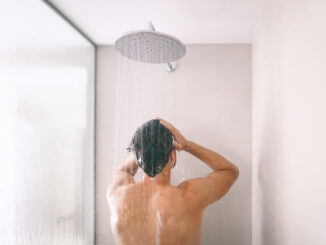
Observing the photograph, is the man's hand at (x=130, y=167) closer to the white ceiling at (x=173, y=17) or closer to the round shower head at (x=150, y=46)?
the round shower head at (x=150, y=46)

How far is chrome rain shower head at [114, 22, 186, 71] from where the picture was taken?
0.63 metres

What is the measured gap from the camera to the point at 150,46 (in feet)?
2.27

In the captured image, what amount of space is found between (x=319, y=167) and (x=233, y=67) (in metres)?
0.71

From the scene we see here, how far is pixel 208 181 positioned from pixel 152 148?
0.77 ft

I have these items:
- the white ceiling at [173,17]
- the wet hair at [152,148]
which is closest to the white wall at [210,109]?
the white ceiling at [173,17]

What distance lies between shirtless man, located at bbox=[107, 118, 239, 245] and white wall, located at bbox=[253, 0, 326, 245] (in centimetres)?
19

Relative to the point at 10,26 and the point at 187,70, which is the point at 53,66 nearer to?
the point at 10,26

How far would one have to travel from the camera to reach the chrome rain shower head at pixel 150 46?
2.06 ft

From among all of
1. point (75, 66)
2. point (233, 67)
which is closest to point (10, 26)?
point (75, 66)

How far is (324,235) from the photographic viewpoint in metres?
0.41

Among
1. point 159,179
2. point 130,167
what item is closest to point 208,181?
point 159,179

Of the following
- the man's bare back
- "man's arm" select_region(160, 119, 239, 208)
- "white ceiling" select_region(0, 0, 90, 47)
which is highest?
"white ceiling" select_region(0, 0, 90, 47)

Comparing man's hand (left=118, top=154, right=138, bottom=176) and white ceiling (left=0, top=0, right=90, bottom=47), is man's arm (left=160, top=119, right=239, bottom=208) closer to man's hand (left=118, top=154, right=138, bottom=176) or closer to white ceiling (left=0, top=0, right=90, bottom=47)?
man's hand (left=118, top=154, right=138, bottom=176)

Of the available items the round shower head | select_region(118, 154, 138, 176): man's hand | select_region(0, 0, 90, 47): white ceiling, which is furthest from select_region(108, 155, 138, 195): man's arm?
select_region(0, 0, 90, 47): white ceiling
